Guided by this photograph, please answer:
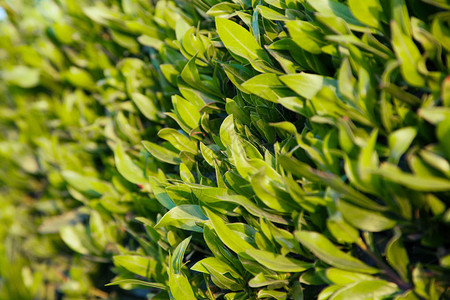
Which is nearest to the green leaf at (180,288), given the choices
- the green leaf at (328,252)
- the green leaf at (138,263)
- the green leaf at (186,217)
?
the green leaf at (186,217)

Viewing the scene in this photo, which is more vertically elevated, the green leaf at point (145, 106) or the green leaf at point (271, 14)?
the green leaf at point (271, 14)

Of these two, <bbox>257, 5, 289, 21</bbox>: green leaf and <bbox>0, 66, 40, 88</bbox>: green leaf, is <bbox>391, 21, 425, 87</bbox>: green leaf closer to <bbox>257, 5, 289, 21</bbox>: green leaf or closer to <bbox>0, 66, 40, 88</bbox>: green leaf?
<bbox>257, 5, 289, 21</bbox>: green leaf

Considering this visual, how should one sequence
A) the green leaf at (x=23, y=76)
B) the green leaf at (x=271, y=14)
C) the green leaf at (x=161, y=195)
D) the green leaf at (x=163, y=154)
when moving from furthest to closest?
the green leaf at (x=23, y=76), the green leaf at (x=163, y=154), the green leaf at (x=161, y=195), the green leaf at (x=271, y=14)

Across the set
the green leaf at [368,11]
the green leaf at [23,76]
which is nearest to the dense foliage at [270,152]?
the green leaf at [368,11]

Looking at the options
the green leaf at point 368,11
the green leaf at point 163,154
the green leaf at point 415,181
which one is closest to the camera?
the green leaf at point 415,181

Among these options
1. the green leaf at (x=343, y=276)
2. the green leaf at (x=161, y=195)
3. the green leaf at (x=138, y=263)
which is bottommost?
the green leaf at (x=138, y=263)

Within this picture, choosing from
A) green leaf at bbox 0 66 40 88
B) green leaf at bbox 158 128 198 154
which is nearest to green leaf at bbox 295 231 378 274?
green leaf at bbox 158 128 198 154

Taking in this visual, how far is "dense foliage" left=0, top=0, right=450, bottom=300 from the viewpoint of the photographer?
2.40ft

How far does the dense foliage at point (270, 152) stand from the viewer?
0.73m

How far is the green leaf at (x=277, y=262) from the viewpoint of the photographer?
2.78 ft

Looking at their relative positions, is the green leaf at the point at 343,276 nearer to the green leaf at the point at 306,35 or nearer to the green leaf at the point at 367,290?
the green leaf at the point at 367,290

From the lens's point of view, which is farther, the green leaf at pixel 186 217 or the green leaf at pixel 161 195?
the green leaf at pixel 161 195

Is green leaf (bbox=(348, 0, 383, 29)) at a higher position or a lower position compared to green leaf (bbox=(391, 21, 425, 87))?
higher

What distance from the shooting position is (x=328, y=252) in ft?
2.55
